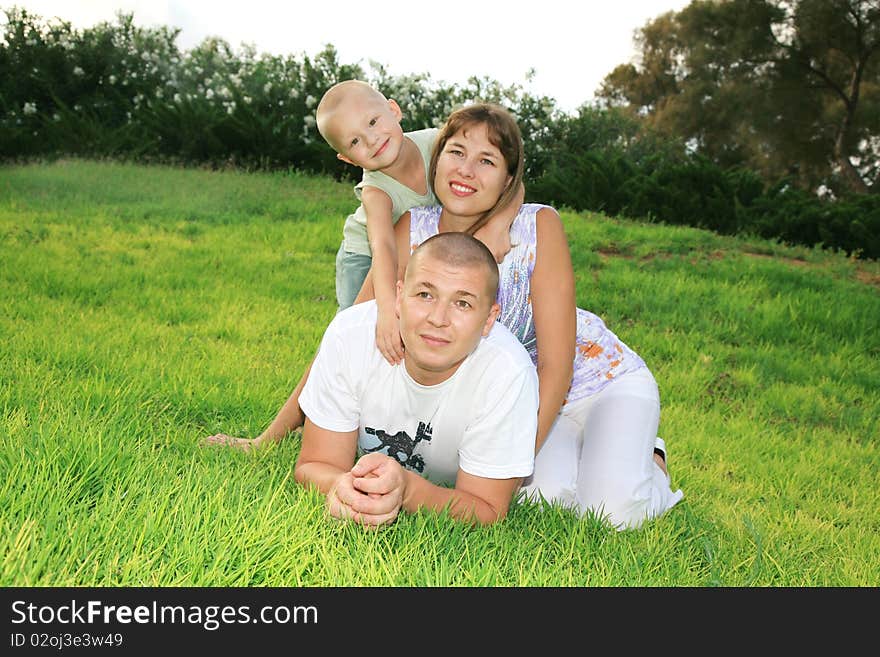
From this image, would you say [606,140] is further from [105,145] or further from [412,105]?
[105,145]

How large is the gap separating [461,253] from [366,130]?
98cm

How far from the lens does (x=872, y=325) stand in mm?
6605

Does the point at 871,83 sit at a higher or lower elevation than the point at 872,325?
higher

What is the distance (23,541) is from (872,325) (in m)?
6.32

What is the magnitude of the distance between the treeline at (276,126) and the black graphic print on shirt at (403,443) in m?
7.85

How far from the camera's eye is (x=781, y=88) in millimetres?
19047

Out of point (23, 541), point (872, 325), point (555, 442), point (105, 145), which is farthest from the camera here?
point (105, 145)

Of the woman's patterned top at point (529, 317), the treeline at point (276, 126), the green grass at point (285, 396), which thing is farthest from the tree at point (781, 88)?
the woman's patterned top at point (529, 317)

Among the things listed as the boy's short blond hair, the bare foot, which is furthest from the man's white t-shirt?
the boy's short blond hair

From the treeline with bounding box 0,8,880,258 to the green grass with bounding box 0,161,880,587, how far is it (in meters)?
1.24

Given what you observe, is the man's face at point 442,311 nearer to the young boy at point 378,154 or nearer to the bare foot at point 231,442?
the young boy at point 378,154

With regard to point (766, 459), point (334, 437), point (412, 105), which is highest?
point (412, 105)

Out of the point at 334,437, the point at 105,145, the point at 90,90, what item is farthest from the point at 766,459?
the point at 90,90

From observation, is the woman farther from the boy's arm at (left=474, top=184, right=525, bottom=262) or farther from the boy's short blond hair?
the boy's short blond hair
